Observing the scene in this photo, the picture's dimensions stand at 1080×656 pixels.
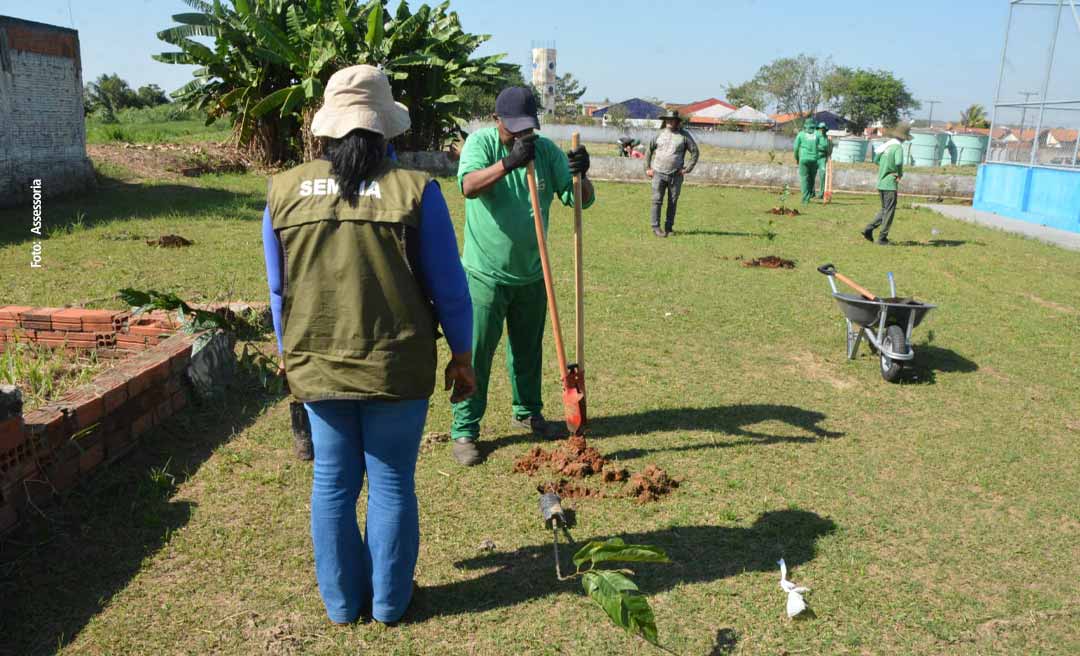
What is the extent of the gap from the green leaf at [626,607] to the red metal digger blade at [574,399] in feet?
5.18

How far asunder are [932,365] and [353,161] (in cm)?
557

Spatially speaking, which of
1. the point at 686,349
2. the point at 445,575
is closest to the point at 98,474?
the point at 445,575

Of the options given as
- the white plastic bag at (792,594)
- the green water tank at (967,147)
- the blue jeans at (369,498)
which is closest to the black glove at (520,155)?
the blue jeans at (369,498)

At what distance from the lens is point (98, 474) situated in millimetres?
4102

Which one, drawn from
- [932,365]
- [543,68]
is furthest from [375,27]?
[543,68]

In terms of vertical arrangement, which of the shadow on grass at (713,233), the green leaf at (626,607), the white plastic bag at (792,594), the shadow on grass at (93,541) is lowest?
the shadow on grass at (93,541)

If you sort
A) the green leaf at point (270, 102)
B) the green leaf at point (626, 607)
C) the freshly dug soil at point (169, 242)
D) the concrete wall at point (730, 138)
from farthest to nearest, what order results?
the concrete wall at point (730, 138)
the green leaf at point (270, 102)
the freshly dug soil at point (169, 242)
the green leaf at point (626, 607)

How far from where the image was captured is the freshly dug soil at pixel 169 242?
9898 mm

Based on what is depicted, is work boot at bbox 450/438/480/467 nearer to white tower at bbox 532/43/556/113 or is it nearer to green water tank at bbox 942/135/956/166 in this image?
green water tank at bbox 942/135/956/166

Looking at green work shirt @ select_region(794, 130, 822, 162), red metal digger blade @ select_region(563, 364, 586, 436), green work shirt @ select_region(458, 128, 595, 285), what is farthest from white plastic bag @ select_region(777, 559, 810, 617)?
green work shirt @ select_region(794, 130, 822, 162)

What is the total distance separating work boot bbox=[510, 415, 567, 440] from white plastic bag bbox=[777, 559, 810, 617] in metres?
1.72

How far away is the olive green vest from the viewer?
270 centimetres

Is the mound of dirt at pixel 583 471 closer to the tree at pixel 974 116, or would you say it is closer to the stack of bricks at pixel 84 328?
the stack of bricks at pixel 84 328

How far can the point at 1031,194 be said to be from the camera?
56.9ft
